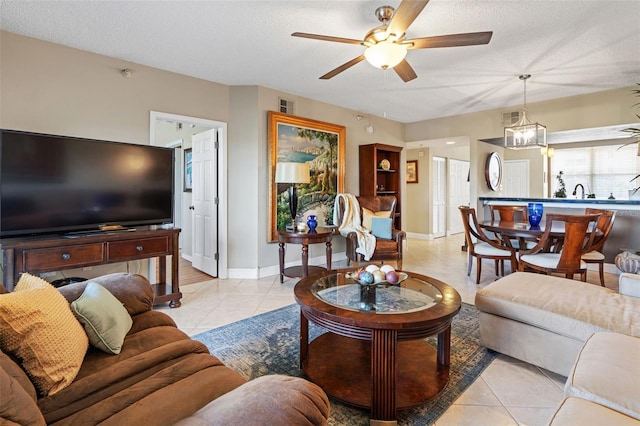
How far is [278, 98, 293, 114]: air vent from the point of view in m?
4.45

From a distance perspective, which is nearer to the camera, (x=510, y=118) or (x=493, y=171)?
(x=510, y=118)

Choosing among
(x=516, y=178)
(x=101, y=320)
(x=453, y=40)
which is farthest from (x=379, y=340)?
(x=516, y=178)

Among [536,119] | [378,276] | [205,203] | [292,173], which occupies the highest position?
[536,119]

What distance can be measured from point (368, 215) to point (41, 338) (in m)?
4.15

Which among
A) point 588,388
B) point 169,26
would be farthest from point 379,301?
point 169,26

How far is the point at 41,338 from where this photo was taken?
1.14 meters

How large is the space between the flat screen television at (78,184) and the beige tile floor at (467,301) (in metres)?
1.04

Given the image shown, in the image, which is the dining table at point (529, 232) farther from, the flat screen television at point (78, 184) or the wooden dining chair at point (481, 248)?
the flat screen television at point (78, 184)

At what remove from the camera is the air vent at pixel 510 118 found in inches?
203

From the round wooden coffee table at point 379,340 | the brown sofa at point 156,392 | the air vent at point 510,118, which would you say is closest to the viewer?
the brown sofa at point 156,392

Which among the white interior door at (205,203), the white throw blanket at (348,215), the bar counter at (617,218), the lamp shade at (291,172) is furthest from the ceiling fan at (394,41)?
the bar counter at (617,218)

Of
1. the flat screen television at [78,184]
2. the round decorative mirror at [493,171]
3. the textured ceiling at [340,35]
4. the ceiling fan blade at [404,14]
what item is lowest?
the flat screen television at [78,184]

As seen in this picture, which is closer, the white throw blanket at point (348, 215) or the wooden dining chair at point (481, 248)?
the wooden dining chair at point (481, 248)

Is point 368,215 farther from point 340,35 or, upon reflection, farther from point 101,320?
point 101,320
